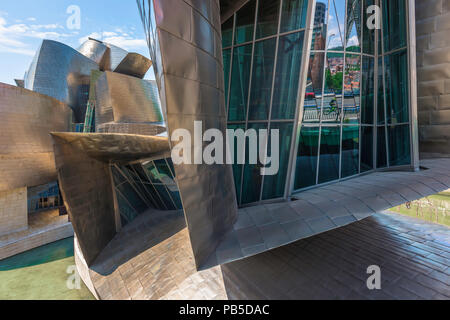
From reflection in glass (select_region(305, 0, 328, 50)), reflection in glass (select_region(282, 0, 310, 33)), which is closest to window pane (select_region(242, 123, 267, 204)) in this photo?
reflection in glass (select_region(305, 0, 328, 50))

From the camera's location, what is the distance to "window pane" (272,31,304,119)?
778 centimetres

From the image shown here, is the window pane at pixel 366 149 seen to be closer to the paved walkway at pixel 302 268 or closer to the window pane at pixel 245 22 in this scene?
the paved walkway at pixel 302 268

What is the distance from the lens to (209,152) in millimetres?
4812

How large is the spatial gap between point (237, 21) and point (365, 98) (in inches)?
266

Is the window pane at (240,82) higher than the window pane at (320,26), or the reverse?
the window pane at (320,26)

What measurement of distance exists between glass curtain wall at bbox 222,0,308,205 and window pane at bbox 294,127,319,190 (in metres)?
0.64

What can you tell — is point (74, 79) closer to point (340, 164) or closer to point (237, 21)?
point (237, 21)

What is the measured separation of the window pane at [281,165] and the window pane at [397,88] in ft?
19.0

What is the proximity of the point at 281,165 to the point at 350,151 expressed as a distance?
3.67m

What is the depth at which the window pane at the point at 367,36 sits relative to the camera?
910cm

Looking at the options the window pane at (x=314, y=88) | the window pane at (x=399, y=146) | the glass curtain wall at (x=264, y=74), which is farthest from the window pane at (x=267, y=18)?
the window pane at (x=399, y=146)
